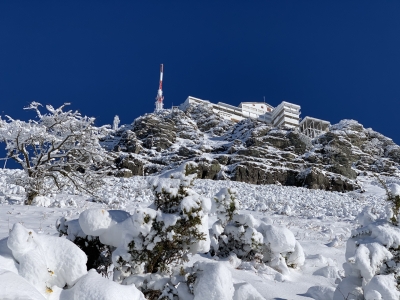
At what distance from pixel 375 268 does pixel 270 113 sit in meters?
105

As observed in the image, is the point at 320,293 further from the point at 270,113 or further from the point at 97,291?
the point at 270,113

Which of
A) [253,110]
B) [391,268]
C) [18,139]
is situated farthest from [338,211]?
[253,110]

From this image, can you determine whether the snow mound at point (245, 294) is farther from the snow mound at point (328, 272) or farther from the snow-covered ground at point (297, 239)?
the snow mound at point (328, 272)

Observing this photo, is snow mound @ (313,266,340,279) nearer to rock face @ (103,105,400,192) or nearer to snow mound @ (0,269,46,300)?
snow mound @ (0,269,46,300)

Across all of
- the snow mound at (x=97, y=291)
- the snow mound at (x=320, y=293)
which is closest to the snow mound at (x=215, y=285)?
the snow mound at (x=97, y=291)

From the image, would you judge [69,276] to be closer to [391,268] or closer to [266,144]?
[391,268]

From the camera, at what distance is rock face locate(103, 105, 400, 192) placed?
135ft

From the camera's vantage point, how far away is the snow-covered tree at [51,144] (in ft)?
41.1

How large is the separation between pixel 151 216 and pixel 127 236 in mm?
350

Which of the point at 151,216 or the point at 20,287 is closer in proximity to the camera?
the point at 20,287

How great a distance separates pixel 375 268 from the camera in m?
4.41

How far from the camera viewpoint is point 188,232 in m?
4.17

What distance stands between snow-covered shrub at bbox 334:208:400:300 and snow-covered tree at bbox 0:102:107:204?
10516mm

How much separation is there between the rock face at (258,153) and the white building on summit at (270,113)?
8.84 metres
